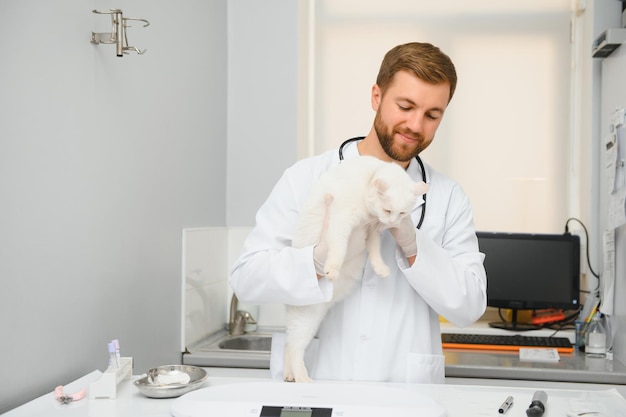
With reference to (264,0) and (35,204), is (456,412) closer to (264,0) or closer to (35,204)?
(35,204)

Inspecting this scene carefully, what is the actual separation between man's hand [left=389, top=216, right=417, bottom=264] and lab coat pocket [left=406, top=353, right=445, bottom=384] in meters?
0.29

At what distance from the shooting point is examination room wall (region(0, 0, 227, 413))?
165 centimetres

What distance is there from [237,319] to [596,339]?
1676 millimetres

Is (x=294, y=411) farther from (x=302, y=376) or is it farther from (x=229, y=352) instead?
(x=229, y=352)

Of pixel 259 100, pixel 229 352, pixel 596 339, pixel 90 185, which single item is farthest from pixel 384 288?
pixel 259 100

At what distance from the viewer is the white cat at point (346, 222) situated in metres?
1.54

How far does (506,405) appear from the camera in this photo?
141 centimetres

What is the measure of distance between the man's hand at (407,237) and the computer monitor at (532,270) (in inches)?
66.4

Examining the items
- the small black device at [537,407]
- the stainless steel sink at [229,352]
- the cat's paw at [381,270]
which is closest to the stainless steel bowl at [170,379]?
the cat's paw at [381,270]

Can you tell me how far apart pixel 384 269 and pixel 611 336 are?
68.2 inches

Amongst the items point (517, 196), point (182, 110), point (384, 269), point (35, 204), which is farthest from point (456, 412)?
point (517, 196)

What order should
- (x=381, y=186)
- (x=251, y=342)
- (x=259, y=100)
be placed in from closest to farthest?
(x=381, y=186) < (x=251, y=342) < (x=259, y=100)

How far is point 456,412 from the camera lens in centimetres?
139

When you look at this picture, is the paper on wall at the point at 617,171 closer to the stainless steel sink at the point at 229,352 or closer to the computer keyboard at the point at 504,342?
the computer keyboard at the point at 504,342
